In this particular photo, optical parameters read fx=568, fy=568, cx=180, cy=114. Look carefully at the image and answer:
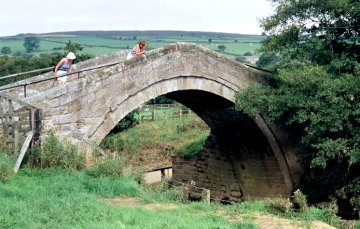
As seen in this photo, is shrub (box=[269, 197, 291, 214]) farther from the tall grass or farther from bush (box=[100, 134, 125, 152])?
bush (box=[100, 134, 125, 152])

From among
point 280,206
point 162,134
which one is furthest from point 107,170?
point 162,134

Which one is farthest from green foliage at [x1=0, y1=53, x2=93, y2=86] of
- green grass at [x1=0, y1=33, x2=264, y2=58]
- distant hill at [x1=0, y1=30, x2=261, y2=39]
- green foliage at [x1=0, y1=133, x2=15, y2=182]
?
distant hill at [x1=0, y1=30, x2=261, y2=39]

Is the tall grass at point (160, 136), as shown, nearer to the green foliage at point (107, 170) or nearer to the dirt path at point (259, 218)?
the green foliage at point (107, 170)

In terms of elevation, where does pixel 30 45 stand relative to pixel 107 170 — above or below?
below

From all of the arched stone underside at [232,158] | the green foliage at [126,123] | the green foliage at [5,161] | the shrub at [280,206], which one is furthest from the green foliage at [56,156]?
the green foliage at [126,123]

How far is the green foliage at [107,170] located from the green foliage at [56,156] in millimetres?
455

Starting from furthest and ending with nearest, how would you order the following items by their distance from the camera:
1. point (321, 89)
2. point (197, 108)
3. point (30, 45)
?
point (30, 45), point (197, 108), point (321, 89)

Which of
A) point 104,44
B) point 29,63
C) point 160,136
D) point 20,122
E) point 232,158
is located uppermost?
point 20,122

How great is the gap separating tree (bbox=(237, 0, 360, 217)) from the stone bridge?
1078 millimetres

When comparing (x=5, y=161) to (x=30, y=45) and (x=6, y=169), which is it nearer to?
(x=6, y=169)

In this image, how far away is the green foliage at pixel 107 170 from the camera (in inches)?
441

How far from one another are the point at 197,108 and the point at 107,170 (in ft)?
29.5

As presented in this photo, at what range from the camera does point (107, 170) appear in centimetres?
1123

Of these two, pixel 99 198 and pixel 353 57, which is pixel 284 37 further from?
pixel 99 198
